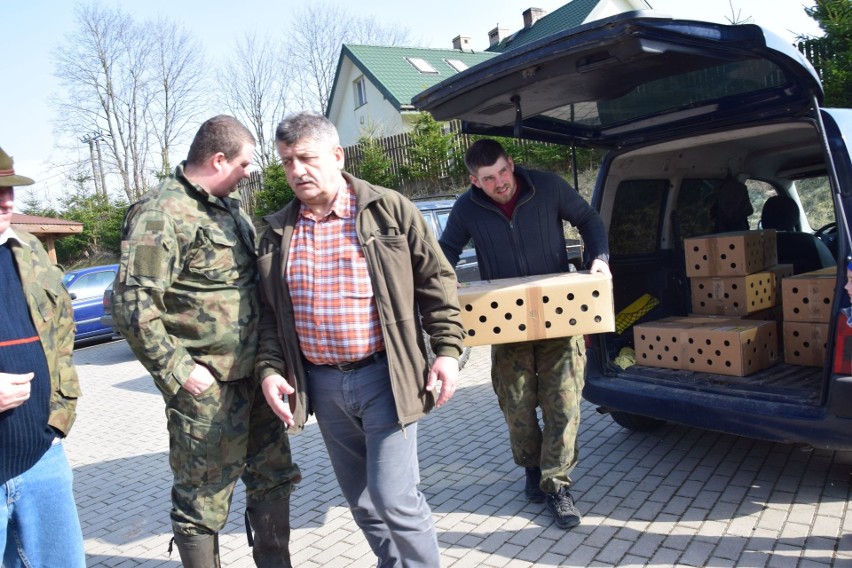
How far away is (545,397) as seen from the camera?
3.74 metres

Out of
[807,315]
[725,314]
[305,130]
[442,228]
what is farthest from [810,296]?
[442,228]

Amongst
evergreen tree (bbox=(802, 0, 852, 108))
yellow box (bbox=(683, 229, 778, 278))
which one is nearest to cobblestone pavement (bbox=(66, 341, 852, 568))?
yellow box (bbox=(683, 229, 778, 278))

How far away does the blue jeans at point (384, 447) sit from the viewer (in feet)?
8.65

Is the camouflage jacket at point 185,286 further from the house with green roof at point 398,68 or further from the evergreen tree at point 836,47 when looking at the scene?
the house with green roof at point 398,68

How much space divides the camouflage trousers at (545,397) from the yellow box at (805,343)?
4.75 ft

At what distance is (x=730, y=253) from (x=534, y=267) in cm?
165

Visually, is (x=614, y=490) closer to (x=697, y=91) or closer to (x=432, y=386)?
(x=432, y=386)

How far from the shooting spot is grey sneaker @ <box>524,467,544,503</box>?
3924 mm

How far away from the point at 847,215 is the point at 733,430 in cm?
118

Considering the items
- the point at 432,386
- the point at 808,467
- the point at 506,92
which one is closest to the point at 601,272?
the point at 506,92

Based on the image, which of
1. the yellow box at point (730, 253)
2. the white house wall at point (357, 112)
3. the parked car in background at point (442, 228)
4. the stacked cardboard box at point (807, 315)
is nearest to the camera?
the stacked cardboard box at point (807, 315)

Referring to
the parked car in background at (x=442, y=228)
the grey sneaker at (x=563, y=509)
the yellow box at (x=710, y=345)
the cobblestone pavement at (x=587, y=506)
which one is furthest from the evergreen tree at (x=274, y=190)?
the grey sneaker at (x=563, y=509)

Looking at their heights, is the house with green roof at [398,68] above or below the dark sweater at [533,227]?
above

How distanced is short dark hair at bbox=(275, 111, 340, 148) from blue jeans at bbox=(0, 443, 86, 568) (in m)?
1.42
